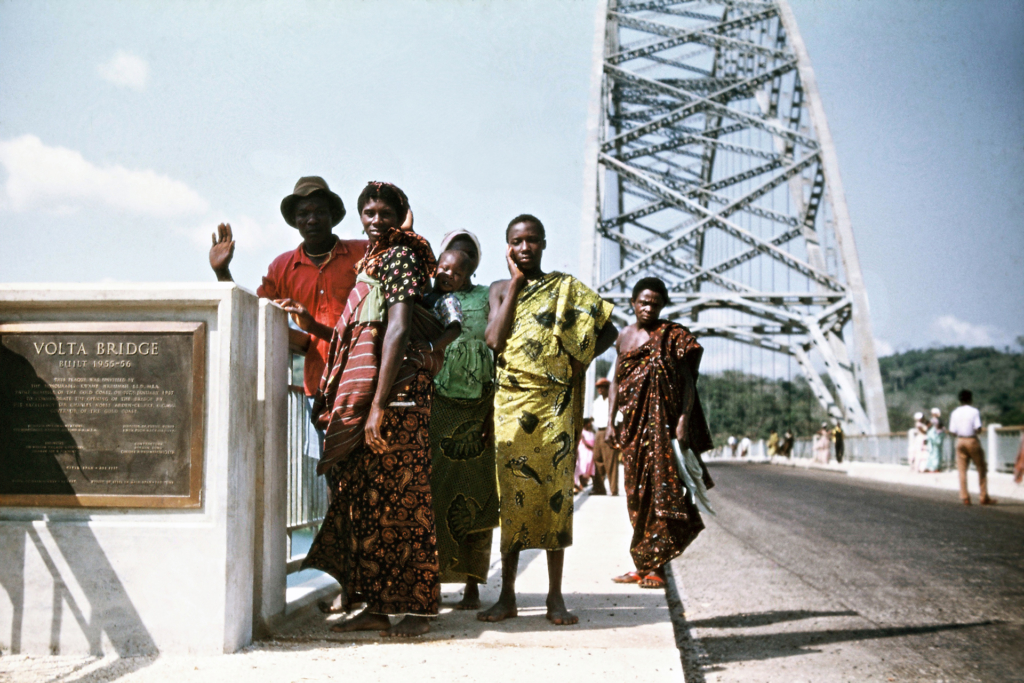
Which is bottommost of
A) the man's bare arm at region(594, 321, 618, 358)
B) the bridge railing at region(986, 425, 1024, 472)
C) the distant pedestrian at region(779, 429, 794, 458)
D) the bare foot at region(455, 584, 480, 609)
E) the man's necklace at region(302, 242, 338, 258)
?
the distant pedestrian at region(779, 429, 794, 458)

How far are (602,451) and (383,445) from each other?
29.7ft

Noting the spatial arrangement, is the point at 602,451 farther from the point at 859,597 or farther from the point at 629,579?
the point at 629,579

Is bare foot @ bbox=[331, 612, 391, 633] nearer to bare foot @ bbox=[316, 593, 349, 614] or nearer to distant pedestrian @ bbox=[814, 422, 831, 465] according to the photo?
bare foot @ bbox=[316, 593, 349, 614]

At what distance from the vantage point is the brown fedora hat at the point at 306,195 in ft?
13.2

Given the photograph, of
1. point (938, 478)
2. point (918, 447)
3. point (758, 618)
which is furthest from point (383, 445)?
point (918, 447)

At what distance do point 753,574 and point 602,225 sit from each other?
3305cm

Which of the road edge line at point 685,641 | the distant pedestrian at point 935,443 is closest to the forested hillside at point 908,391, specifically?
the distant pedestrian at point 935,443

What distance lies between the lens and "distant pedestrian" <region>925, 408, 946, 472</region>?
1688 centimetres

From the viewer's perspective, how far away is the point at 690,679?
346 centimetres

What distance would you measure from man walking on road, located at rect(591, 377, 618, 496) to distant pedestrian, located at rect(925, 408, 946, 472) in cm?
773

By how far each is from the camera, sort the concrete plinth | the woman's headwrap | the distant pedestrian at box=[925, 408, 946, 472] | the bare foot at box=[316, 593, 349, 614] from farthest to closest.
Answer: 1. the distant pedestrian at box=[925, 408, 946, 472]
2. the bare foot at box=[316, 593, 349, 614]
3. the woman's headwrap
4. the concrete plinth

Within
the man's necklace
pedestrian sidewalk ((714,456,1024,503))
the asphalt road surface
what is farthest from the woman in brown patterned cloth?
pedestrian sidewalk ((714,456,1024,503))

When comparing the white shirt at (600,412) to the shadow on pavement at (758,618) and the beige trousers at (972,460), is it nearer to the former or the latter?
the beige trousers at (972,460)

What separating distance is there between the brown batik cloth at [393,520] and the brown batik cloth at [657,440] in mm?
1618
